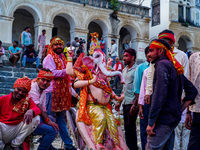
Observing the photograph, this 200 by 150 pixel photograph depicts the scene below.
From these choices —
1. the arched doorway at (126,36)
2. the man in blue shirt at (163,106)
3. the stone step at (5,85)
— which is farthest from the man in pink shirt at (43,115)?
the arched doorway at (126,36)

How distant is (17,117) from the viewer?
3828 millimetres

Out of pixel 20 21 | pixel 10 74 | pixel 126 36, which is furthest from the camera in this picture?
pixel 126 36

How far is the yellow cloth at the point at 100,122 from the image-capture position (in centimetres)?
386

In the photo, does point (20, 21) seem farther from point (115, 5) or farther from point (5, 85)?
point (5, 85)

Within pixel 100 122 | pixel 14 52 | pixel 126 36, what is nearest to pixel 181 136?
pixel 100 122

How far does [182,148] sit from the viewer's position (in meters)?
4.57

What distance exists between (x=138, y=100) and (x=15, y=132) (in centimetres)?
218

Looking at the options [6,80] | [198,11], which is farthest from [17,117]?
[198,11]

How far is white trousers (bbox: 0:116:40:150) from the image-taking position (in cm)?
369

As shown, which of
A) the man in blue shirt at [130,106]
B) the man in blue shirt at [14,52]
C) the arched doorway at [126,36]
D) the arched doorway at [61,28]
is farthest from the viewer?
the arched doorway at [61,28]

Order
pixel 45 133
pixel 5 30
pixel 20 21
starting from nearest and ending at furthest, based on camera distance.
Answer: pixel 45 133 < pixel 5 30 < pixel 20 21

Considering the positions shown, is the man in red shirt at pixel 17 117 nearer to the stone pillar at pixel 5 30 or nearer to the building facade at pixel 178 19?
the stone pillar at pixel 5 30

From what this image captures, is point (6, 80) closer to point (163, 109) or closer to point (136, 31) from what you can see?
point (163, 109)

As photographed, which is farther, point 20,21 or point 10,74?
point 20,21
